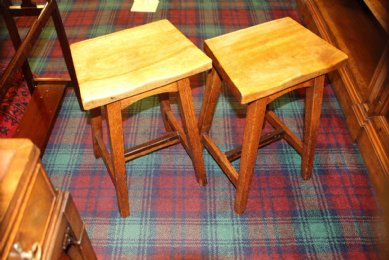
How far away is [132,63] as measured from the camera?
1.22 m

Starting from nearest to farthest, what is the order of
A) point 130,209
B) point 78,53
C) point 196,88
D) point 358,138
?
point 78,53 → point 130,209 → point 358,138 → point 196,88

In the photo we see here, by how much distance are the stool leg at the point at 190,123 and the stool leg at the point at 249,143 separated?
208 millimetres

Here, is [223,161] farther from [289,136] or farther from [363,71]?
[363,71]

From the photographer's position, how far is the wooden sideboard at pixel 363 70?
1.64 metres

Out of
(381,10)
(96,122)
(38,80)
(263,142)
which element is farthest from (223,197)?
(38,80)

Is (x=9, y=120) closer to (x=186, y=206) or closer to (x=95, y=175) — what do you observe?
(x=95, y=175)

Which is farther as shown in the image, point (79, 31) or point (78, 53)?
point (79, 31)

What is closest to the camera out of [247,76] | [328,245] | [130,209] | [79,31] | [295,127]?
[247,76]

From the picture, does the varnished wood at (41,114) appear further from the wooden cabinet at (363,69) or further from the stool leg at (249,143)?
the wooden cabinet at (363,69)

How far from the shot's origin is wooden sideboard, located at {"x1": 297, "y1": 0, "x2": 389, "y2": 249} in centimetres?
164

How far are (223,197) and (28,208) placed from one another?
1090mm

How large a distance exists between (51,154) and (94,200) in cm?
41

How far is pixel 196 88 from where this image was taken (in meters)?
2.22

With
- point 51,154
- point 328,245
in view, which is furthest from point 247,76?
point 51,154
